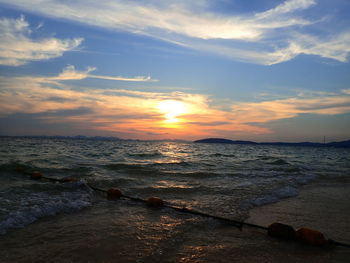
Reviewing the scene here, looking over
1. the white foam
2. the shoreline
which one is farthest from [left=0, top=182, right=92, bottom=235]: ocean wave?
the shoreline

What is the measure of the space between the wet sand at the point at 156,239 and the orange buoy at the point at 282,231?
12cm

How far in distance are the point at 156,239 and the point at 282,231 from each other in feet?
7.45

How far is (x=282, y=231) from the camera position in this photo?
14.7ft

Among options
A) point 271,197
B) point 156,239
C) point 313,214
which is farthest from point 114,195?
point 313,214

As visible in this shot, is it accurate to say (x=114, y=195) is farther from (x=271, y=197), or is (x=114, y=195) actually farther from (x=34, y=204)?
(x=271, y=197)

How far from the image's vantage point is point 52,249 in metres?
3.70

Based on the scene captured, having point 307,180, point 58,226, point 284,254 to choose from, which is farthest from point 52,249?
point 307,180

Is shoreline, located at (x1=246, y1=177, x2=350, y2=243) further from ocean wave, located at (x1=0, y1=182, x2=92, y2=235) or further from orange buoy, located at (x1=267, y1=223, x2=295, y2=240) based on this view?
ocean wave, located at (x1=0, y1=182, x2=92, y2=235)

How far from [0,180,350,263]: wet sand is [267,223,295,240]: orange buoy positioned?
0.40ft

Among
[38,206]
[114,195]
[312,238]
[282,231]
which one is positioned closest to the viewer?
[312,238]

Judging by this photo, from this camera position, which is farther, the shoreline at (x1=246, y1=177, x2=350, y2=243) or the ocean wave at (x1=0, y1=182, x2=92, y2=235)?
the shoreline at (x1=246, y1=177, x2=350, y2=243)

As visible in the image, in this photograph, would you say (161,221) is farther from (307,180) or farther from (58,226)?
(307,180)

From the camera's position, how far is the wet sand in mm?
3600

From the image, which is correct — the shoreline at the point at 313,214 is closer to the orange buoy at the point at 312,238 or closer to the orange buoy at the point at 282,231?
the orange buoy at the point at 312,238
